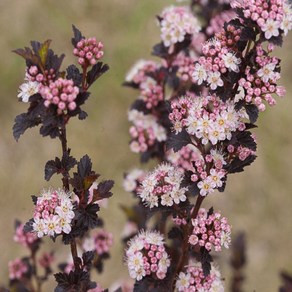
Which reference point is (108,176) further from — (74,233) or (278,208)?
(74,233)

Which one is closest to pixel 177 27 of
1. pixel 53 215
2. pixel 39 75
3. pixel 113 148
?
pixel 39 75

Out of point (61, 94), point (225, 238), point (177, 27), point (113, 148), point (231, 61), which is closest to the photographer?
point (61, 94)

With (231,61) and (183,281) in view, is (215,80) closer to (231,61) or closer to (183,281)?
(231,61)

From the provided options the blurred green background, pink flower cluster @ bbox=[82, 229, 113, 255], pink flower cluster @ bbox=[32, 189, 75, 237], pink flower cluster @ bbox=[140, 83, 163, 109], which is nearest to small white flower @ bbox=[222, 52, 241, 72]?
pink flower cluster @ bbox=[32, 189, 75, 237]

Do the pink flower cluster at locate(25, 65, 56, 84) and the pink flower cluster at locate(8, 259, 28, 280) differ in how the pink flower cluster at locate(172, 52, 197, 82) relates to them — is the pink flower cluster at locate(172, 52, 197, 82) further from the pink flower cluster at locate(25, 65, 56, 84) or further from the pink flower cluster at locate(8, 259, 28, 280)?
the pink flower cluster at locate(8, 259, 28, 280)

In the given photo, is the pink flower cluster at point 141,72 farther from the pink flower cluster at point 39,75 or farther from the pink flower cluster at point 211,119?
the pink flower cluster at point 39,75

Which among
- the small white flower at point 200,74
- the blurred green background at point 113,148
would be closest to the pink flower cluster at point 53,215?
the small white flower at point 200,74

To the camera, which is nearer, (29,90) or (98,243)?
(29,90)
